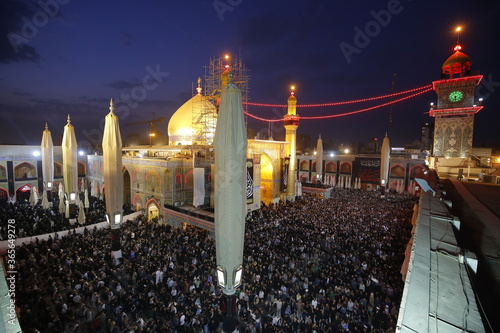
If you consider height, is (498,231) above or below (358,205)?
above

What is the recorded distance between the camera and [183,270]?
981 cm

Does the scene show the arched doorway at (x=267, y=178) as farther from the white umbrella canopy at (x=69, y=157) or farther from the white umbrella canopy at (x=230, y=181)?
the white umbrella canopy at (x=230, y=181)

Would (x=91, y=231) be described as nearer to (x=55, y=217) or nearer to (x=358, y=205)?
(x=55, y=217)

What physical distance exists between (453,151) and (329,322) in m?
19.5

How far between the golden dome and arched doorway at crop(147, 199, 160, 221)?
6.77m

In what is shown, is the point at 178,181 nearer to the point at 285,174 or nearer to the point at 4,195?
the point at 285,174

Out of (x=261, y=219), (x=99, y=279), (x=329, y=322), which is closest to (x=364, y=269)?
(x=329, y=322)

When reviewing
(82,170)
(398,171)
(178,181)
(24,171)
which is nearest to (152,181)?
(178,181)

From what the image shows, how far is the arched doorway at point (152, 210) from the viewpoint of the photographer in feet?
63.0

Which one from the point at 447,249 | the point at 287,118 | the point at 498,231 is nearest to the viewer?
the point at 447,249

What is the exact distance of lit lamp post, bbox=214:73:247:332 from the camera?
4.96m

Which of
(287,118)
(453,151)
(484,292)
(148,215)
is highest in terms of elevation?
(287,118)

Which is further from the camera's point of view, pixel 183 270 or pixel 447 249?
pixel 183 270

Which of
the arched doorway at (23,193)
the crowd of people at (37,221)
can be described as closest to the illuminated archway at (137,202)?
the crowd of people at (37,221)
